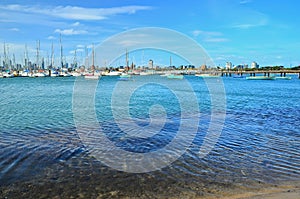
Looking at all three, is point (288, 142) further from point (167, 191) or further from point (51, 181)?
point (51, 181)

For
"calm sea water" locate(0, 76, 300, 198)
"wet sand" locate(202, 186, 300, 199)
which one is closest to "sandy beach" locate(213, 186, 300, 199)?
"wet sand" locate(202, 186, 300, 199)

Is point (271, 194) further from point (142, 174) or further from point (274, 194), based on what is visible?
point (142, 174)

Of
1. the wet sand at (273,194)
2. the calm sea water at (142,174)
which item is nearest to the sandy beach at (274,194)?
the wet sand at (273,194)

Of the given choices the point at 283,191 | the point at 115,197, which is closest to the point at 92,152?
the point at 115,197

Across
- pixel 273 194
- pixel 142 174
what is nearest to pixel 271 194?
pixel 273 194

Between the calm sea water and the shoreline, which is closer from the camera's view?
the shoreline

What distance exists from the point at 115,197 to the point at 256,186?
163 inches

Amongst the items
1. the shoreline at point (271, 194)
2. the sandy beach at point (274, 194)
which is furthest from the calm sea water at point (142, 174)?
the sandy beach at point (274, 194)

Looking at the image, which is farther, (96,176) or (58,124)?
(58,124)

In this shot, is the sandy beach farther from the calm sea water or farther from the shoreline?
the calm sea water

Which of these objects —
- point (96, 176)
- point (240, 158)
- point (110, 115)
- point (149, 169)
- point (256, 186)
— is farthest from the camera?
point (110, 115)

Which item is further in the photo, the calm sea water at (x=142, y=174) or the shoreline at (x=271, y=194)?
the calm sea water at (x=142, y=174)

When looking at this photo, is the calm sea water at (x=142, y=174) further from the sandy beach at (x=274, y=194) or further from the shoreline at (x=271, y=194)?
the sandy beach at (x=274, y=194)

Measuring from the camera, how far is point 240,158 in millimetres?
11492
